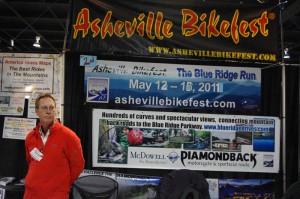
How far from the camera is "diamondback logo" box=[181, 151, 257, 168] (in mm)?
4203

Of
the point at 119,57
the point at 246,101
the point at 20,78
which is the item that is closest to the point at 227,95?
the point at 246,101

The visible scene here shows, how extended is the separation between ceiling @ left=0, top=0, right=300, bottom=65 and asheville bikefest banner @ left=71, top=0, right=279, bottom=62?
143 inches

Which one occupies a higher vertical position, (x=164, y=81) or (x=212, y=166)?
(x=164, y=81)

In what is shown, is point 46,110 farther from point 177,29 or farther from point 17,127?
point 177,29

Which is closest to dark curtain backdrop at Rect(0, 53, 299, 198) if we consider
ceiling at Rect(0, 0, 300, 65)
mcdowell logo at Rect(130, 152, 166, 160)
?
mcdowell logo at Rect(130, 152, 166, 160)

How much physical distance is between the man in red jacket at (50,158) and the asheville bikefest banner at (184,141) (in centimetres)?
92

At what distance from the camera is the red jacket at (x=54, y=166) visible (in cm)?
304

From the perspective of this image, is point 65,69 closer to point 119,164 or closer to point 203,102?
point 119,164

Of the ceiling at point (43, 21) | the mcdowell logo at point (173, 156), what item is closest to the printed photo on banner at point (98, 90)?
the mcdowell logo at point (173, 156)

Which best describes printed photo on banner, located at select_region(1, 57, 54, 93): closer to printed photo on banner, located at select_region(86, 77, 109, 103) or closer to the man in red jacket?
printed photo on banner, located at select_region(86, 77, 109, 103)

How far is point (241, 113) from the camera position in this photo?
4.33 m

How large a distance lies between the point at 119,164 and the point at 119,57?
1203mm

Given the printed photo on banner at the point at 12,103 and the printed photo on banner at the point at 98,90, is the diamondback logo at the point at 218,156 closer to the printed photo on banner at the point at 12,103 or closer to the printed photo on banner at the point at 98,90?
the printed photo on banner at the point at 98,90

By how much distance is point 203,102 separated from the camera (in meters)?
4.28
